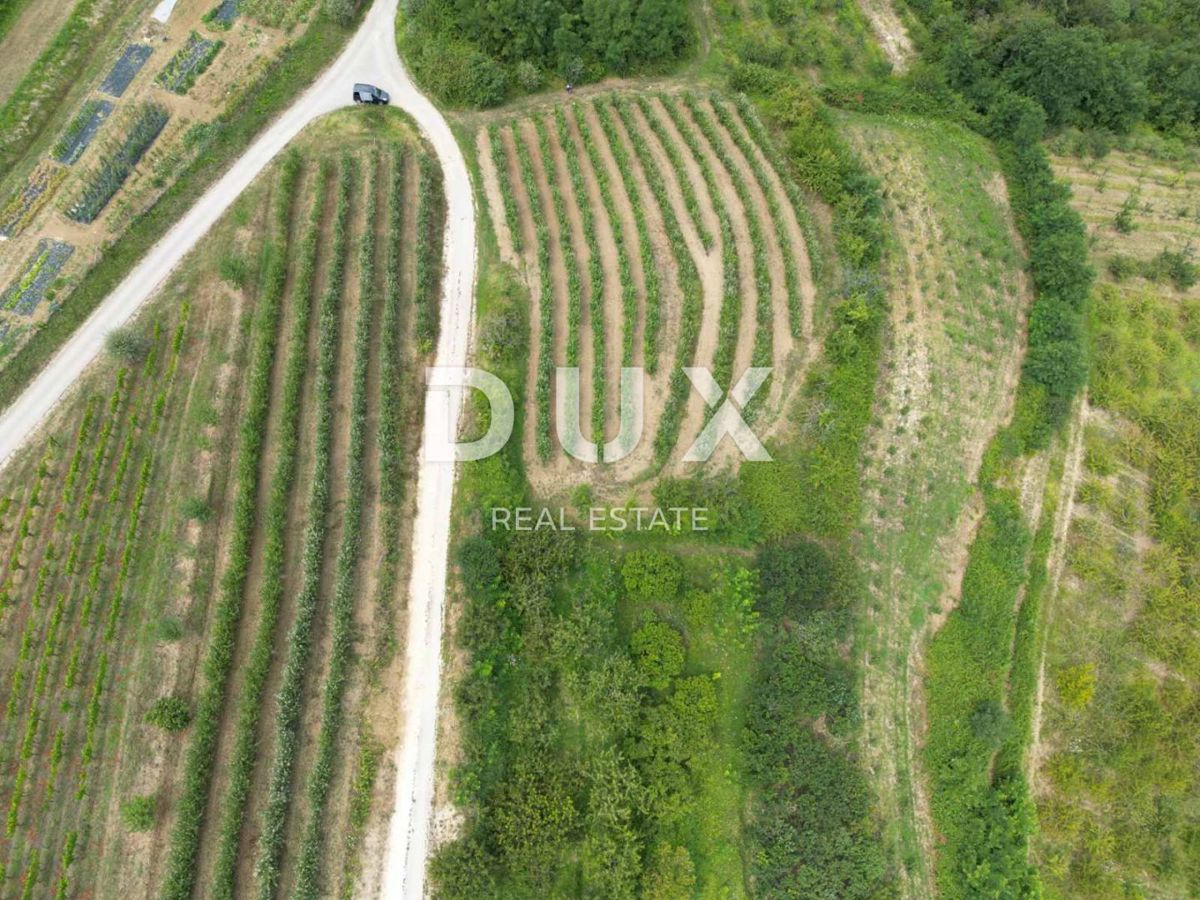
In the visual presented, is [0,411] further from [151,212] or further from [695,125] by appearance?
[695,125]

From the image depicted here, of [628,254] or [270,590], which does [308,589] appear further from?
[628,254]

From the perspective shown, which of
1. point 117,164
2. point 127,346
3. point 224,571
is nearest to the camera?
point 224,571

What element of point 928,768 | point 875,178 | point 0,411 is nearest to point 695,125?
point 875,178

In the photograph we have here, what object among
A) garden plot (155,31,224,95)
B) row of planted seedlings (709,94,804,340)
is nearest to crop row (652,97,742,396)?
row of planted seedlings (709,94,804,340)

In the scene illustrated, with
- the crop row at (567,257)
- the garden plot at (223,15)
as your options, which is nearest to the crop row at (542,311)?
the crop row at (567,257)

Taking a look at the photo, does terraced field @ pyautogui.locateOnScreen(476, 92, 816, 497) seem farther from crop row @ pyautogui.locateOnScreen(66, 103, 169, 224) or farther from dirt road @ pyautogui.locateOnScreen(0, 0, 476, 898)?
crop row @ pyautogui.locateOnScreen(66, 103, 169, 224)

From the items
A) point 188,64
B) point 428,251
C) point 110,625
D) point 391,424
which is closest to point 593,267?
point 428,251
